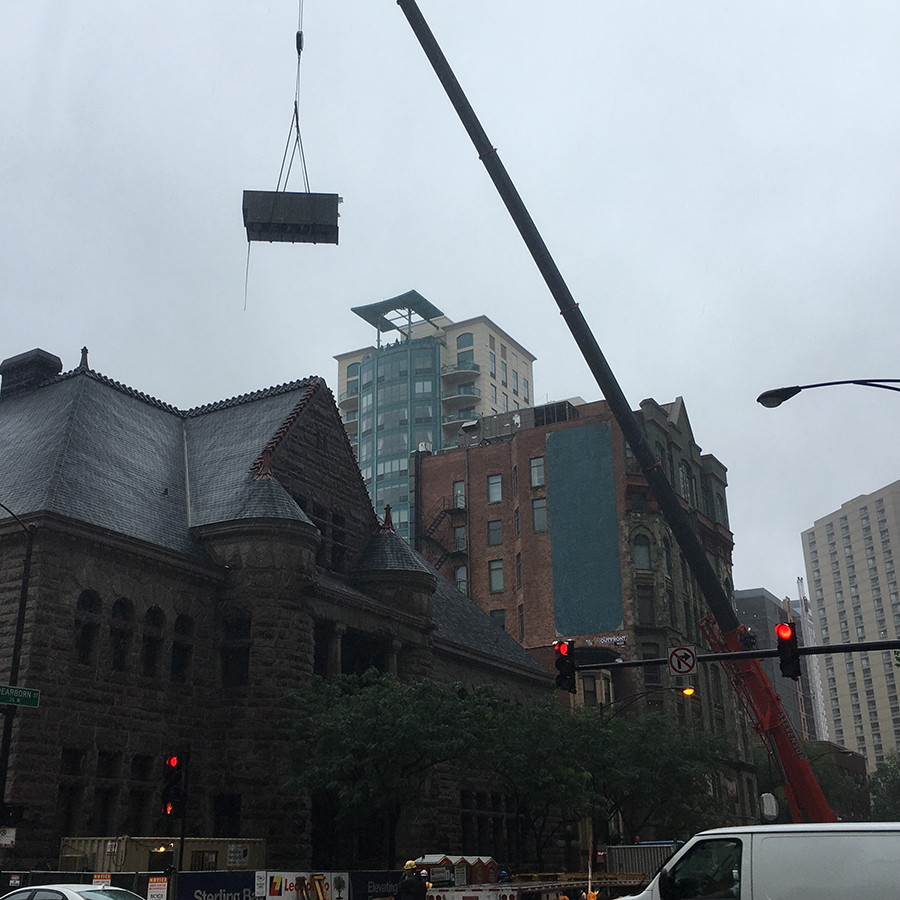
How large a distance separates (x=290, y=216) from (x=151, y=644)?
13.7 m

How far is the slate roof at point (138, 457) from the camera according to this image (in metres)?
32.3

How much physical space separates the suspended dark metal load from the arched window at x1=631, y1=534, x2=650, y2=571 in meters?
41.8

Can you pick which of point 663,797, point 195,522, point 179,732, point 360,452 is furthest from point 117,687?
point 360,452

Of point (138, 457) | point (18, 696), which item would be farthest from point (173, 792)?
point (138, 457)

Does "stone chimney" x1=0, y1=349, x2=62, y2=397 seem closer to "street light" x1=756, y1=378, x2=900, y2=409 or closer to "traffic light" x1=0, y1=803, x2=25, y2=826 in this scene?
"traffic light" x1=0, y1=803, x2=25, y2=826

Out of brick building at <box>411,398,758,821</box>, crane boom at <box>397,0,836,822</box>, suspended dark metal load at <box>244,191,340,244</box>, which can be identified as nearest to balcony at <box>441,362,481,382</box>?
brick building at <box>411,398,758,821</box>

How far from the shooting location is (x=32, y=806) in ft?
89.1

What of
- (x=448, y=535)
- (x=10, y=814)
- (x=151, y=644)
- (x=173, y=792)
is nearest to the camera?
(x=173, y=792)

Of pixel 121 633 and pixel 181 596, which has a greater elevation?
pixel 181 596

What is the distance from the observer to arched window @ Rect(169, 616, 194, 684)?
32844 millimetres

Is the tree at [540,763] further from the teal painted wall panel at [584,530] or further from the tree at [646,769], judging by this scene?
the teal painted wall panel at [584,530]

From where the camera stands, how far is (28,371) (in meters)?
40.6

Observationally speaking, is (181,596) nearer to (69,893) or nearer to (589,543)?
(69,893)

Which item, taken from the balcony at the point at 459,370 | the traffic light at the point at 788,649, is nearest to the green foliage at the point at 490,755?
the traffic light at the point at 788,649
